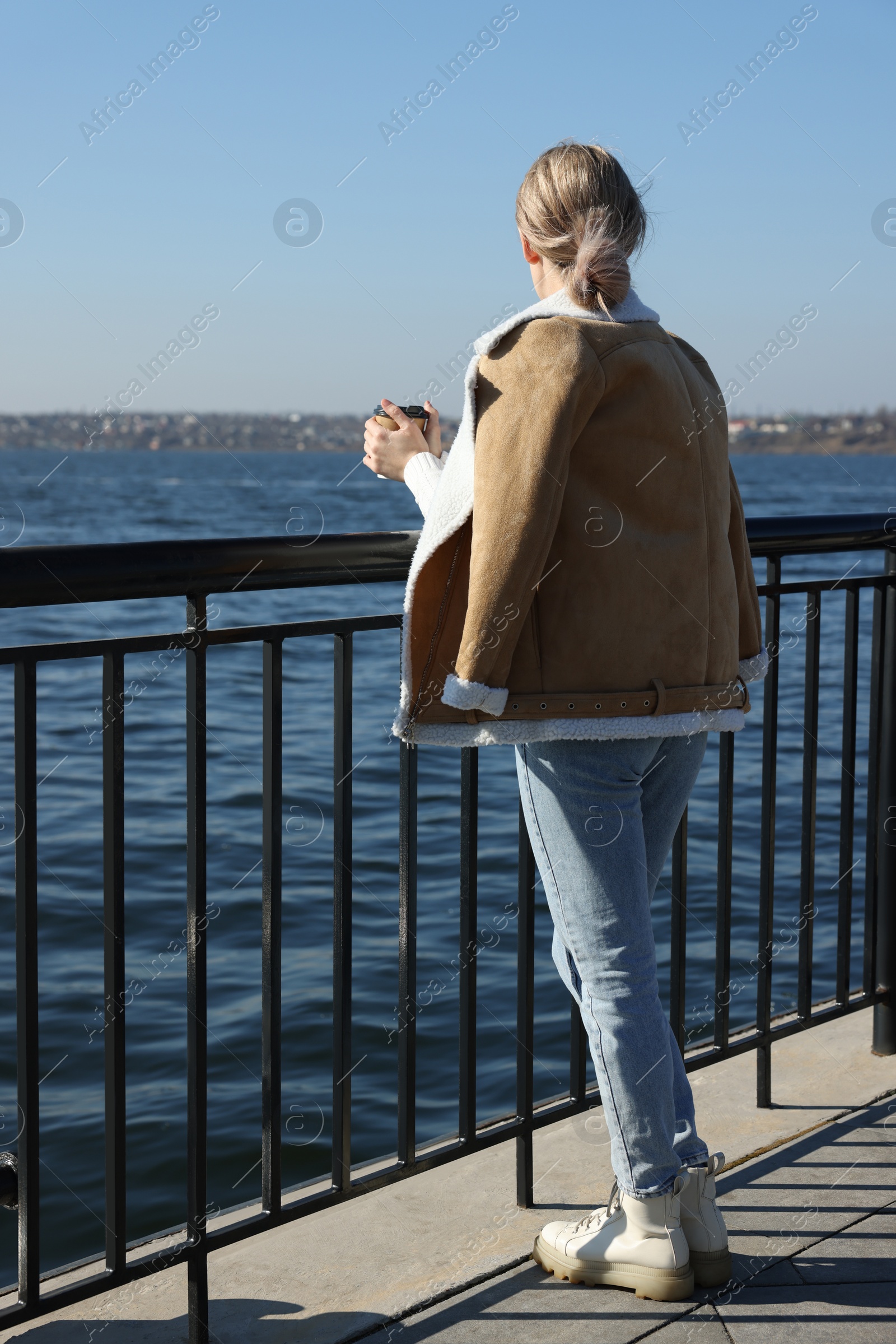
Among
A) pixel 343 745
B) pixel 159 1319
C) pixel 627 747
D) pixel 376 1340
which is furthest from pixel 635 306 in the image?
pixel 159 1319

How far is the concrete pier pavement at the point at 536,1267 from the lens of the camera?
6.05ft

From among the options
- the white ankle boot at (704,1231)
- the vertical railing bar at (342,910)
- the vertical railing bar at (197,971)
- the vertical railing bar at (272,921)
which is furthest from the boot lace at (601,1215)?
the vertical railing bar at (197,971)

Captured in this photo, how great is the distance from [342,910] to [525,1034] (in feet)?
1.55

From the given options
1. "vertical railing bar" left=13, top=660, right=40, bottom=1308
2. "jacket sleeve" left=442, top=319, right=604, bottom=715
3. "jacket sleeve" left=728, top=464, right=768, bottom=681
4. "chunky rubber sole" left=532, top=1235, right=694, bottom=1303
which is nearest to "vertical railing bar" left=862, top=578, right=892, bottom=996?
"jacket sleeve" left=728, top=464, right=768, bottom=681

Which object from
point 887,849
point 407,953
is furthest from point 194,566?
point 887,849

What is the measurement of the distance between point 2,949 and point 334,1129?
414 centimetres

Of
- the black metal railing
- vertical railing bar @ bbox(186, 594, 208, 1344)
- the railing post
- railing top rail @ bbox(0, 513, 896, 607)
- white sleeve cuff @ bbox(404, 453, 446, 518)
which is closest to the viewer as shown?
railing top rail @ bbox(0, 513, 896, 607)

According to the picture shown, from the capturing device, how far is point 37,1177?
1.61 metres

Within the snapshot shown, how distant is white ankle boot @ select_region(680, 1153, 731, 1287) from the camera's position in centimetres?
194

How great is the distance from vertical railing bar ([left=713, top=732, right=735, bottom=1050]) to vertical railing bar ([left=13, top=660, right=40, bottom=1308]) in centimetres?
136

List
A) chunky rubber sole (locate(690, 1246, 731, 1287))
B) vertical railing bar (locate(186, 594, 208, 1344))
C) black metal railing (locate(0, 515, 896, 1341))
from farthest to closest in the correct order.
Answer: chunky rubber sole (locate(690, 1246, 731, 1287)) < vertical railing bar (locate(186, 594, 208, 1344)) < black metal railing (locate(0, 515, 896, 1341))

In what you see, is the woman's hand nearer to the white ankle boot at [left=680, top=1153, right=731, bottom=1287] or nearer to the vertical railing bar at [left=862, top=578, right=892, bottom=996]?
the white ankle boot at [left=680, top=1153, right=731, bottom=1287]

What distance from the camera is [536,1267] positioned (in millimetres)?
2018

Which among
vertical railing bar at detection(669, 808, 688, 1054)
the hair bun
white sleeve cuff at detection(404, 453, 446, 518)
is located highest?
the hair bun
